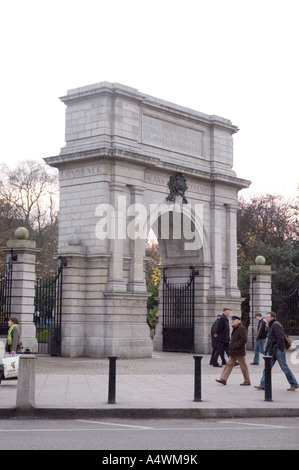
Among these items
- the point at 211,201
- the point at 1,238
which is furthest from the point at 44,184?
the point at 211,201

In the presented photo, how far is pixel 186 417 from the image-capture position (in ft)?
40.4

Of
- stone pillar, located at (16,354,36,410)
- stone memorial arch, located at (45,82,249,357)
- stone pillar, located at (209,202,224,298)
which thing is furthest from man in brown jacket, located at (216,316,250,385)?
stone pillar, located at (209,202,224,298)

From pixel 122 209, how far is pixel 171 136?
14.6 ft

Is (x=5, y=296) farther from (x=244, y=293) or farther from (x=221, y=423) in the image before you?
(x=244, y=293)

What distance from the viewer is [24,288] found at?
21688 millimetres

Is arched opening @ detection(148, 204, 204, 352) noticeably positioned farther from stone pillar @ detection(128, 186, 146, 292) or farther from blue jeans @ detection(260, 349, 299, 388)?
blue jeans @ detection(260, 349, 299, 388)

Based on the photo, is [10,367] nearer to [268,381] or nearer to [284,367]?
[268,381]

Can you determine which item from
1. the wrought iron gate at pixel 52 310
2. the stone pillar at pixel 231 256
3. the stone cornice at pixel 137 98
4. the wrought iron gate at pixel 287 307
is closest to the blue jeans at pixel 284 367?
the wrought iron gate at pixel 52 310

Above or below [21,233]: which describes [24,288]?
below

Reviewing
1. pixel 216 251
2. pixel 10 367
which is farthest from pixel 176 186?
pixel 10 367

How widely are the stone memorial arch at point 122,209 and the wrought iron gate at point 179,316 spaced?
10.3 inches

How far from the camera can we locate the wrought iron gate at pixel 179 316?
28.5 metres

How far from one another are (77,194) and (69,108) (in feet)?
10.7

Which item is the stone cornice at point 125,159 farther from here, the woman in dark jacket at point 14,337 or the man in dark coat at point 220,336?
the woman in dark jacket at point 14,337
